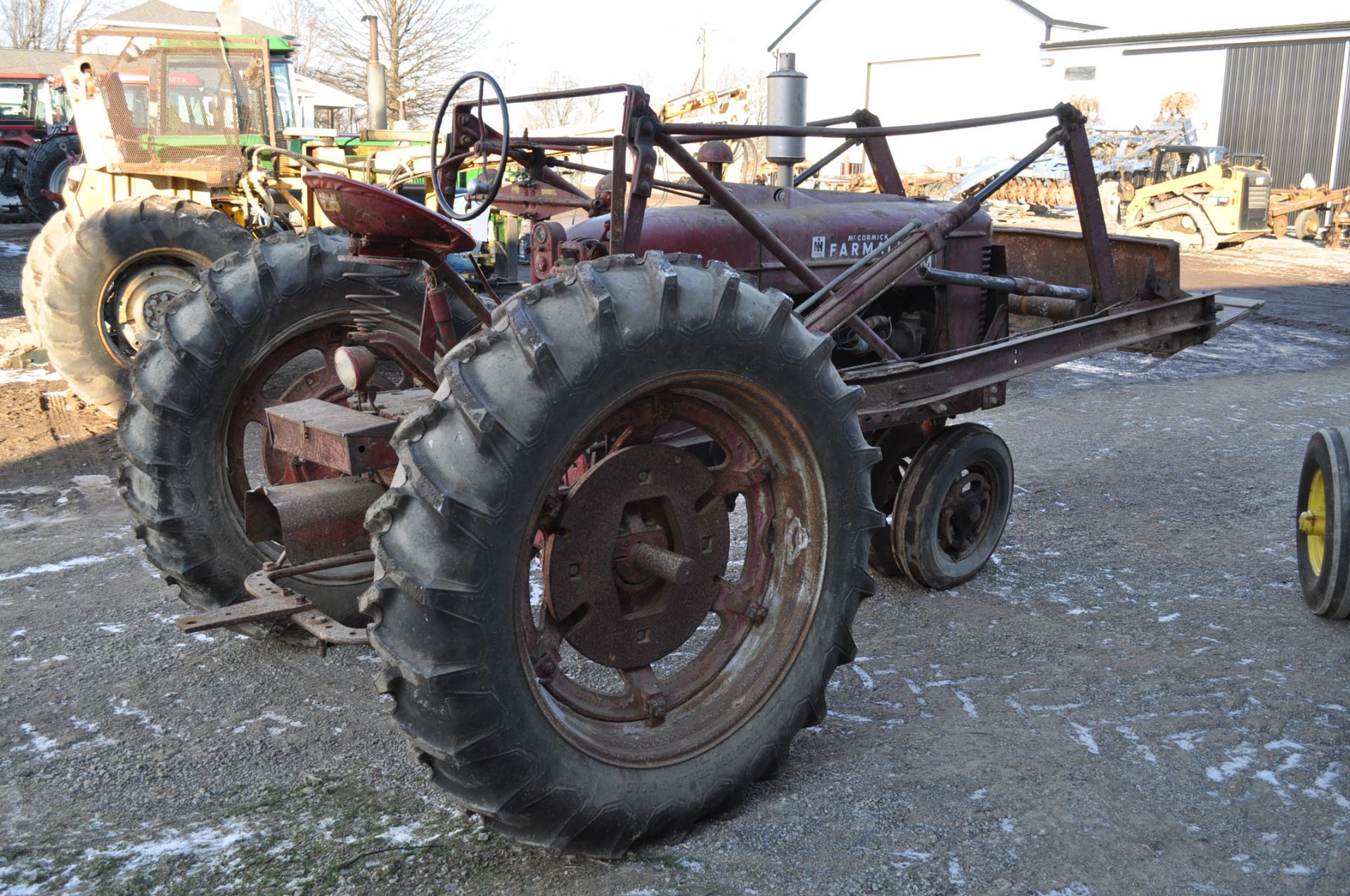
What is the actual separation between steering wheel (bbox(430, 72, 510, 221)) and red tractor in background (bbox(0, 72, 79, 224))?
16.0m

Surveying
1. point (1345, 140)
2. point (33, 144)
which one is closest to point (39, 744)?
point (33, 144)

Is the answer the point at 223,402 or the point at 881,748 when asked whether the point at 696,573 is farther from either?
the point at 223,402

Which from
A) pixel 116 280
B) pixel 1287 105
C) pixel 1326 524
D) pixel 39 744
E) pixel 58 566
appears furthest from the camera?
pixel 1287 105

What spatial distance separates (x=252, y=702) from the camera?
3453mm

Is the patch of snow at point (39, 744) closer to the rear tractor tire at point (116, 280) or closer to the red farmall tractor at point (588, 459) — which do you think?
the red farmall tractor at point (588, 459)

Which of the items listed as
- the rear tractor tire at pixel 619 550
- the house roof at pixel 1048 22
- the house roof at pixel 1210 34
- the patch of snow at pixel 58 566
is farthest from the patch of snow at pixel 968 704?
the house roof at pixel 1048 22

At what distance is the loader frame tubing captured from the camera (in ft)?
11.0

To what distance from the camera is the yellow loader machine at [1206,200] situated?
19094 millimetres

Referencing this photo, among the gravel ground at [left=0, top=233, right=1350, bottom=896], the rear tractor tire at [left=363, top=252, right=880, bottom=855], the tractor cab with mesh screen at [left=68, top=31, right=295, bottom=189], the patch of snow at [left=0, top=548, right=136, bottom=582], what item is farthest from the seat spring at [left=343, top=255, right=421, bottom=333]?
the tractor cab with mesh screen at [left=68, top=31, right=295, bottom=189]

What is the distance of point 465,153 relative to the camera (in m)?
3.96

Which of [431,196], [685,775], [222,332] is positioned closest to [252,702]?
[222,332]

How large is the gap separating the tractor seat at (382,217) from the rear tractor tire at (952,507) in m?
2.16

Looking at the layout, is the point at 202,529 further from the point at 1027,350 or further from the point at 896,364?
the point at 1027,350

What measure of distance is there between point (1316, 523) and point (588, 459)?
298cm
